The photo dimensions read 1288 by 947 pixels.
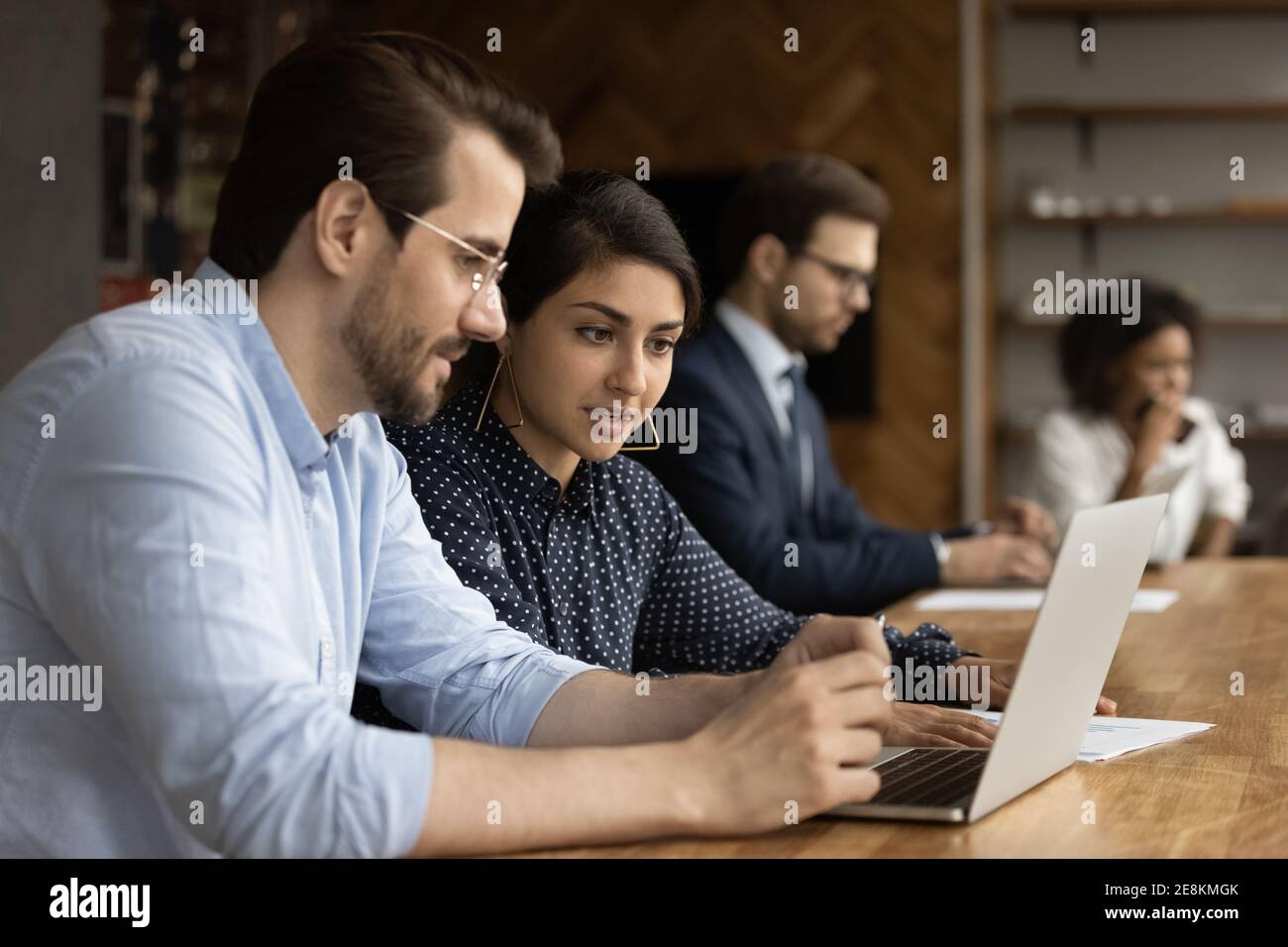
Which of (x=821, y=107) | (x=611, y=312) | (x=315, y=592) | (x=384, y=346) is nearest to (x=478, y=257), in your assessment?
(x=384, y=346)

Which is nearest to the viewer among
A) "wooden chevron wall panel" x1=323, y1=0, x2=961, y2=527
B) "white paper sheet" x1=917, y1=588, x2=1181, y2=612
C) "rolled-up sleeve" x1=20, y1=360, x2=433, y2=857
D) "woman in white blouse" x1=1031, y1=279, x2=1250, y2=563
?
"rolled-up sleeve" x1=20, y1=360, x2=433, y2=857

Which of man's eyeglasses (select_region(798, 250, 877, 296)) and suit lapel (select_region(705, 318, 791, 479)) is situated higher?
man's eyeglasses (select_region(798, 250, 877, 296))

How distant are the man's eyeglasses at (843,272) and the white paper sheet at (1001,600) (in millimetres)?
798

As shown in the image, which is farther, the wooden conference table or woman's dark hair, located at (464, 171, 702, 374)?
woman's dark hair, located at (464, 171, 702, 374)

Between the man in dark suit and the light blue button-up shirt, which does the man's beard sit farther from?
the man in dark suit

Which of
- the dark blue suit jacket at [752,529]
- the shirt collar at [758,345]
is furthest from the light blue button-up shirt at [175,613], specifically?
the shirt collar at [758,345]

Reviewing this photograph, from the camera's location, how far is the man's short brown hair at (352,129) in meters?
1.18

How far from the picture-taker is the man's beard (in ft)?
3.91

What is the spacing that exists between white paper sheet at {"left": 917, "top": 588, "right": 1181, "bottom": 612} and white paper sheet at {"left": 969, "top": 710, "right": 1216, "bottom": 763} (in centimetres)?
96

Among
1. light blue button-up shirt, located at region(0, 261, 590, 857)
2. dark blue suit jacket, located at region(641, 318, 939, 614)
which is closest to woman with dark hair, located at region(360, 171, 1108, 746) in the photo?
light blue button-up shirt, located at region(0, 261, 590, 857)

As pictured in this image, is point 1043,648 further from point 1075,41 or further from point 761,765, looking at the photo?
point 1075,41

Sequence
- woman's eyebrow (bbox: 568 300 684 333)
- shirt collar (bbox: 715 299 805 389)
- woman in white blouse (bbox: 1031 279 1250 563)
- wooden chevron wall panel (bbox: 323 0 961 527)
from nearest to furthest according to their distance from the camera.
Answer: woman's eyebrow (bbox: 568 300 684 333), shirt collar (bbox: 715 299 805 389), woman in white blouse (bbox: 1031 279 1250 563), wooden chevron wall panel (bbox: 323 0 961 527)

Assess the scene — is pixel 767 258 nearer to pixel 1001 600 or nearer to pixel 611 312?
pixel 1001 600

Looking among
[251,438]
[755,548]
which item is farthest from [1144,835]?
[755,548]
